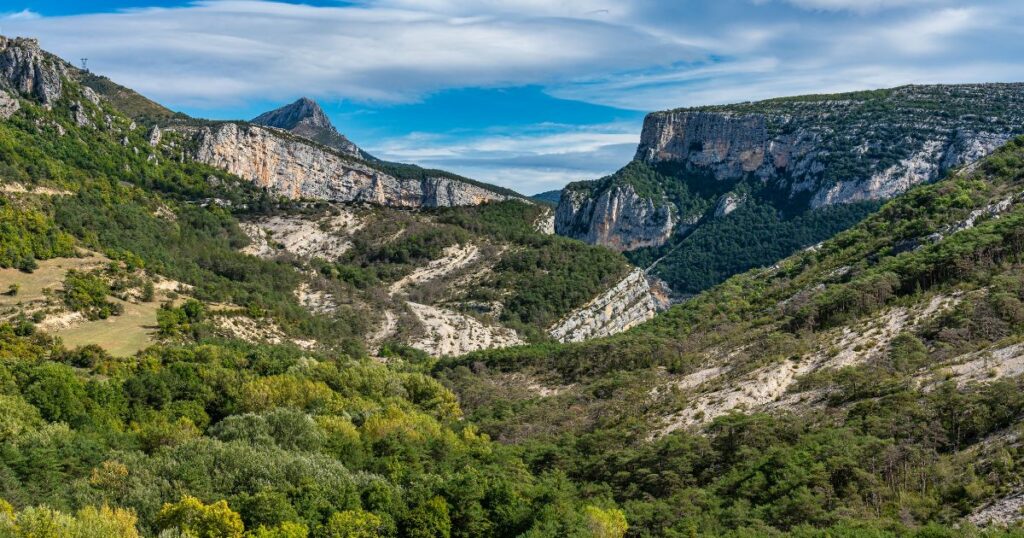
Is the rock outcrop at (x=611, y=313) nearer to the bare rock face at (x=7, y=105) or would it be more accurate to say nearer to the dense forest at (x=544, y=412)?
the dense forest at (x=544, y=412)

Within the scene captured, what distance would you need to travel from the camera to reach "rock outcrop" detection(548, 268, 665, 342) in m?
107

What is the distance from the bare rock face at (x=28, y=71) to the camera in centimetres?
12669

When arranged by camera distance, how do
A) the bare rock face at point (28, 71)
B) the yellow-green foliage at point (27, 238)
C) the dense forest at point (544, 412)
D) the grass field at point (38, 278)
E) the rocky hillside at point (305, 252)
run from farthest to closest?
the bare rock face at point (28, 71)
the rocky hillside at point (305, 252)
the yellow-green foliage at point (27, 238)
the grass field at point (38, 278)
the dense forest at point (544, 412)

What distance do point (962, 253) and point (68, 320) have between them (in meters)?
65.0

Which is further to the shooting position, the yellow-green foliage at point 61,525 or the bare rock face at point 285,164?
the bare rock face at point 285,164

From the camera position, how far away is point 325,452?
47.2 metres

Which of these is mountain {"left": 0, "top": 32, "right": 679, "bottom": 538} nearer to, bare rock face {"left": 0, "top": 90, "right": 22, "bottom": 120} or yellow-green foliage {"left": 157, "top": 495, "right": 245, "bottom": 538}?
yellow-green foliage {"left": 157, "top": 495, "right": 245, "bottom": 538}

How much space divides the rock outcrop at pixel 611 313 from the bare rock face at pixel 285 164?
64483mm

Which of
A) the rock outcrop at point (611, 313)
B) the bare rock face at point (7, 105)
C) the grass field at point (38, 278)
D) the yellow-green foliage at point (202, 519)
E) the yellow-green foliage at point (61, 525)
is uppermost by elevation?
the bare rock face at point (7, 105)

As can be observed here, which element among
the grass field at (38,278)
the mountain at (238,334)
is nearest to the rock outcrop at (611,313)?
the mountain at (238,334)

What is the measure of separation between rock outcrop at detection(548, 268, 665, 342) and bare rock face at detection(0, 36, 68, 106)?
272 ft

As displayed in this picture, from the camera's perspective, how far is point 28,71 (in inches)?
5034

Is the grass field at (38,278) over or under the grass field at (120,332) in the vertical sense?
over

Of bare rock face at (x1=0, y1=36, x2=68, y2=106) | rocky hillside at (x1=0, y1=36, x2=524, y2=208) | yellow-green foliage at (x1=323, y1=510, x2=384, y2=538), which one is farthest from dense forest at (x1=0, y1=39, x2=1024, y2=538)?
rocky hillside at (x1=0, y1=36, x2=524, y2=208)
